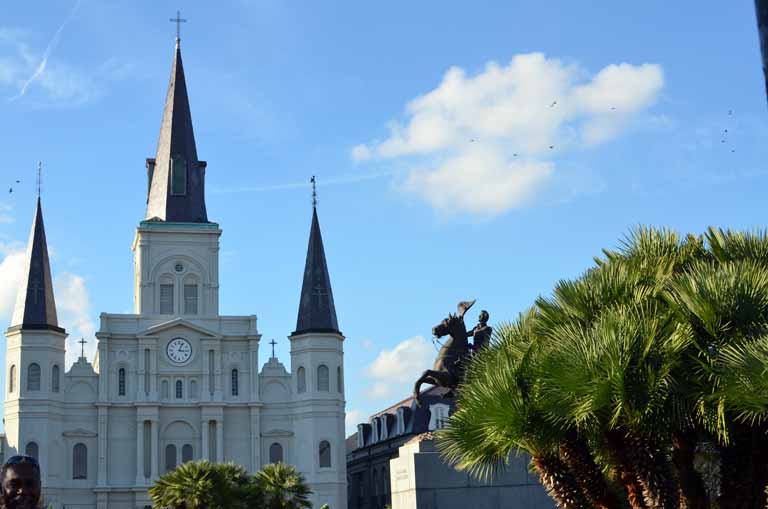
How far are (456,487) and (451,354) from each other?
254 centimetres

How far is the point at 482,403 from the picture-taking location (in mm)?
17281

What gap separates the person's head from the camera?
7.09 meters

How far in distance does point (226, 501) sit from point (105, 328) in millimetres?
41616

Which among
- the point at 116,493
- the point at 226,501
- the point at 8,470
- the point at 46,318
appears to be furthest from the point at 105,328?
the point at 8,470

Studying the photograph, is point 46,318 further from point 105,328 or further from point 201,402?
point 201,402

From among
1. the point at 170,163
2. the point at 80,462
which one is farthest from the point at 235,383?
the point at 170,163

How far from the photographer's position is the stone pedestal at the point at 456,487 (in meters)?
23.7

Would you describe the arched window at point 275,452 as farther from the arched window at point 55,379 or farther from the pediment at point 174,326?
the arched window at point 55,379

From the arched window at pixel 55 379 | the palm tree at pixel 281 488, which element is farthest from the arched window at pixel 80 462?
the palm tree at pixel 281 488

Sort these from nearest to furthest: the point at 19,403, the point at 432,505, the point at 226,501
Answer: the point at 432,505 → the point at 226,501 → the point at 19,403

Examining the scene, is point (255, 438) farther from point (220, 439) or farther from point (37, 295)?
point (37, 295)

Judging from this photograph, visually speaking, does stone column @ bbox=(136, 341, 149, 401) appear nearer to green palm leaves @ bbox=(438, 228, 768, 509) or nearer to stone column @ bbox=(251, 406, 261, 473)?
stone column @ bbox=(251, 406, 261, 473)

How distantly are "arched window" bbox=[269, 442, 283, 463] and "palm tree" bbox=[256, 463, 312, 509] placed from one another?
3602 centimetres

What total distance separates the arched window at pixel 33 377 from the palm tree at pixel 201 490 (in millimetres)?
38751
